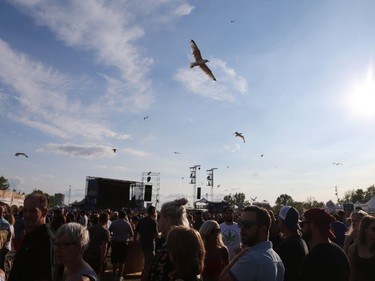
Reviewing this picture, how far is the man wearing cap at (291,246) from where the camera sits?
3.56 metres

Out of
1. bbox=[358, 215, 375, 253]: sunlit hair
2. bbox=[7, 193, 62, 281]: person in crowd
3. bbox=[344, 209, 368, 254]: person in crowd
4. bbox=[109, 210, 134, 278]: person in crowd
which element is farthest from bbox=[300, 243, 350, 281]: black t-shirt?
bbox=[109, 210, 134, 278]: person in crowd

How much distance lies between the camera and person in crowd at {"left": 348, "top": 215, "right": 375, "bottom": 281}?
142 inches

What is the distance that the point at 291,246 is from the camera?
12.1 ft

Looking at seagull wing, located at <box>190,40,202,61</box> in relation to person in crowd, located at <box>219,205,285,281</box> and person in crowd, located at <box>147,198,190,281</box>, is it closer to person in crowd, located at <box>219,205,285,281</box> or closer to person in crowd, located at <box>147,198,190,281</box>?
person in crowd, located at <box>147,198,190,281</box>

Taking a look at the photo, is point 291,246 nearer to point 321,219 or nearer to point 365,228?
point 321,219

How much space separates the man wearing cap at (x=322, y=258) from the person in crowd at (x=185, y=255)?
3.62 feet

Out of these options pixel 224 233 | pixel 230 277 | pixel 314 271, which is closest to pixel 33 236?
pixel 230 277

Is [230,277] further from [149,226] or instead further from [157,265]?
[149,226]

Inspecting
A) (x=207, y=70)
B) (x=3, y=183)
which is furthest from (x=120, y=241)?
(x=3, y=183)

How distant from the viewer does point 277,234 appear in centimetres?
520

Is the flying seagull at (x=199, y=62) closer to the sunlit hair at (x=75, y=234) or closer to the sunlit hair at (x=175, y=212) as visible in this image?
the sunlit hair at (x=175, y=212)

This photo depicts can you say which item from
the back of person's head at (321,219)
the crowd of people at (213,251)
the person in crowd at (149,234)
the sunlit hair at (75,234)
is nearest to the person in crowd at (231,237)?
the crowd of people at (213,251)

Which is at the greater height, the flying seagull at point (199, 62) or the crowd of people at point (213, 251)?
the flying seagull at point (199, 62)

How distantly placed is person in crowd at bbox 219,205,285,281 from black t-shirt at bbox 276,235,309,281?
112 centimetres
